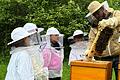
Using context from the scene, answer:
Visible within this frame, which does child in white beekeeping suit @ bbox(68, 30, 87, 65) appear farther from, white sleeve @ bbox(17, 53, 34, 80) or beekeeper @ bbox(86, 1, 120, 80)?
white sleeve @ bbox(17, 53, 34, 80)

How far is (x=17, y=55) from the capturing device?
4430 mm

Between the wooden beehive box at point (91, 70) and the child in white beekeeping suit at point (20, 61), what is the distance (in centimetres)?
60

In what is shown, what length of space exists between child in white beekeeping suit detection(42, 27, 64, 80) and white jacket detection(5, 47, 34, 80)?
6.22 feet

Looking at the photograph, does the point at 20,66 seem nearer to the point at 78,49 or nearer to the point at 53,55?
the point at 53,55

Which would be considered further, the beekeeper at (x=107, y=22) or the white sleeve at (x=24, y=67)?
the white sleeve at (x=24, y=67)

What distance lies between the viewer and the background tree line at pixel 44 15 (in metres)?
14.2

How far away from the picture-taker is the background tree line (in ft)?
46.4

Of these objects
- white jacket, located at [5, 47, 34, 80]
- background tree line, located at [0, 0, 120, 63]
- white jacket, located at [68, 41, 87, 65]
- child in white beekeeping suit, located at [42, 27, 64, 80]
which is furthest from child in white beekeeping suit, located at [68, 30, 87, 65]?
background tree line, located at [0, 0, 120, 63]

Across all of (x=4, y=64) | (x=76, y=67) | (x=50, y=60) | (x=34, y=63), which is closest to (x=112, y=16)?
(x=76, y=67)

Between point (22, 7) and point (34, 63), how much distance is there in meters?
10.1

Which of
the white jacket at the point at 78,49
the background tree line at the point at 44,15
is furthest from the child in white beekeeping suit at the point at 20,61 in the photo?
the background tree line at the point at 44,15

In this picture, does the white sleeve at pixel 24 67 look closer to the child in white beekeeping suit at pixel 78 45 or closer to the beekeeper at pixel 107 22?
the beekeeper at pixel 107 22

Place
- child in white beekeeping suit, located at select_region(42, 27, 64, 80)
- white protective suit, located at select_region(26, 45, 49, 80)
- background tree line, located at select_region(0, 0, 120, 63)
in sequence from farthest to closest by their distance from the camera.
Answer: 1. background tree line, located at select_region(0, 0, 120, 63)
2. child in white beekeeping suit, located at select_region(42, 27, 64, 80)
3. white protective suit, located at select_region(26, 45, 49, 80)

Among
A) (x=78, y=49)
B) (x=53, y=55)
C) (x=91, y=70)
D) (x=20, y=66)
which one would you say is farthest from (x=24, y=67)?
(x=78, y=49)
